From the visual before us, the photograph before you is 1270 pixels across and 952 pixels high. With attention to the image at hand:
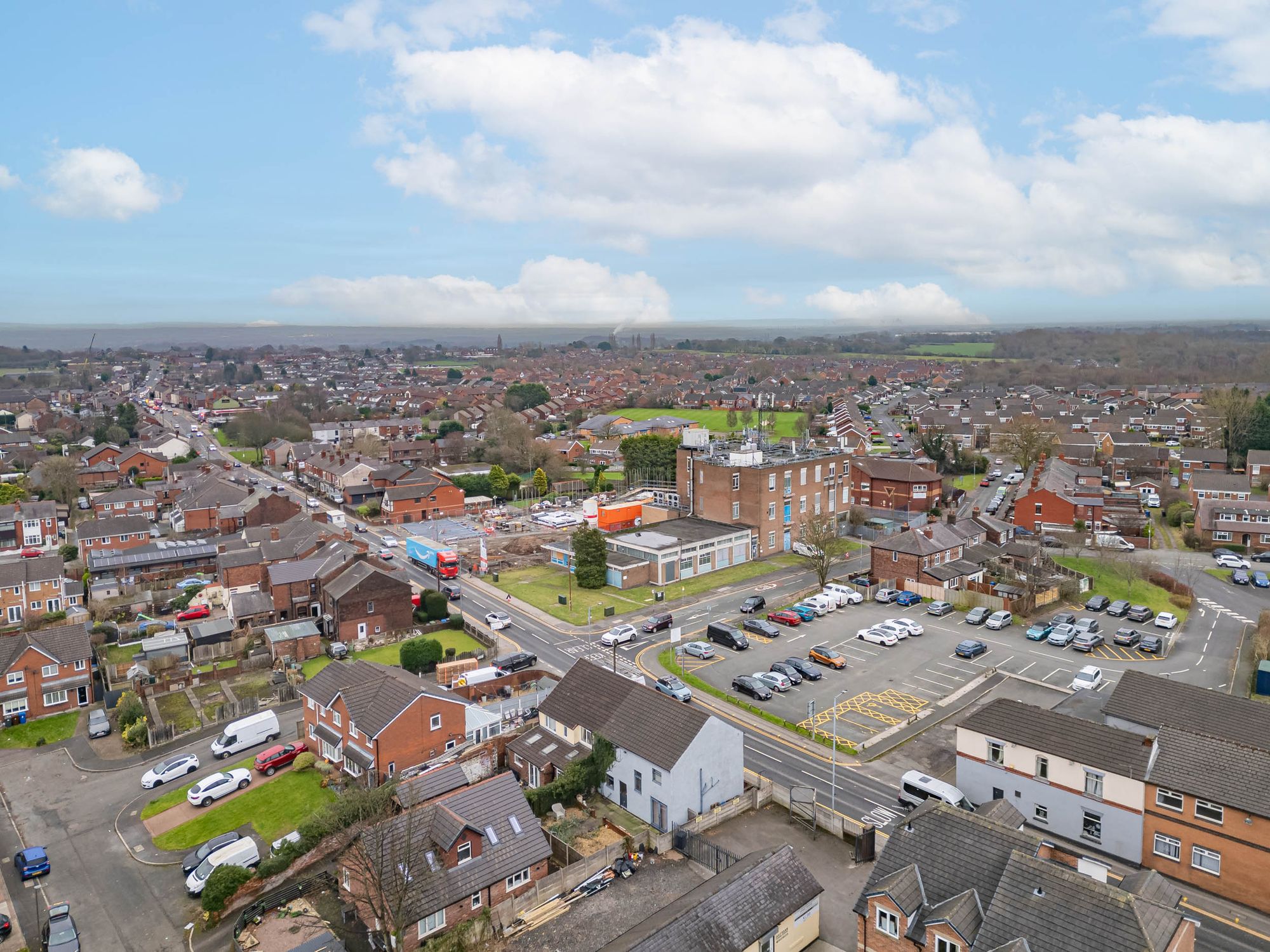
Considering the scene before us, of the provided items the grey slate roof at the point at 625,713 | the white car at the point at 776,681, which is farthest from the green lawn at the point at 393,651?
the white car at the point at 776,681

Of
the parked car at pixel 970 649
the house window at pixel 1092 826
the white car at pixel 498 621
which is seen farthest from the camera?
the white car at pixel 498 621

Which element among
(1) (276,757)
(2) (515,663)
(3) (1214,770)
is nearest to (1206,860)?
(3) (1214,770)

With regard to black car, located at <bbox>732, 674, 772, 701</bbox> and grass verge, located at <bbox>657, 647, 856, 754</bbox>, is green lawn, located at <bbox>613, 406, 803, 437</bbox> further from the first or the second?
black car, located at <bbox>732, 674, 772, 701</bbox>

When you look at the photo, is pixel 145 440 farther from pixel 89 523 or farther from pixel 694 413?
pixel 694 413

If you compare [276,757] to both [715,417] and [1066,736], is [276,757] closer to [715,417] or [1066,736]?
[1066,736]

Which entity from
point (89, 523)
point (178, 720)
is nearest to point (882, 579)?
point (178, 720)

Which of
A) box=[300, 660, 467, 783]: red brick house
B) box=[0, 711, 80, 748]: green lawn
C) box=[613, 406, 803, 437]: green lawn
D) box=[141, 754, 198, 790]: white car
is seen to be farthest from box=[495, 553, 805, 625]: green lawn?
box=[613, 406, 803, 437]: green lawn

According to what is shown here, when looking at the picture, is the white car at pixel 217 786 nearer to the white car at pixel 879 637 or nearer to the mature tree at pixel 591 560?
the mature tree at pixel 591 560
